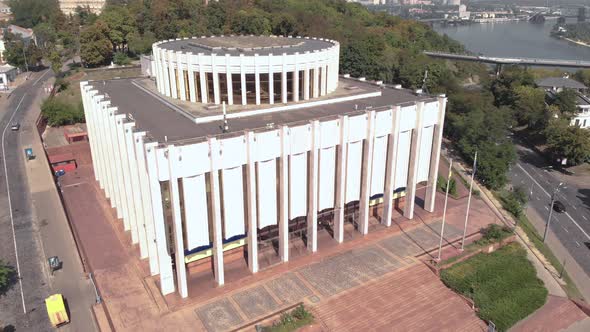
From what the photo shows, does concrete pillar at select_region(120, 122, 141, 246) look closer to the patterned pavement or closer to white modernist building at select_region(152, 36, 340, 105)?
white modernist building at select_region(152, 36, 340, 105)

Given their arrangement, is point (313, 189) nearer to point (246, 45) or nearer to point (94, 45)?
point (246, 45)

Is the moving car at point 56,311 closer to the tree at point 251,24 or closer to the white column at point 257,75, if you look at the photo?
the white column at point 257,75

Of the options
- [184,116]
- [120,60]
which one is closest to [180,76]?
[184,116]

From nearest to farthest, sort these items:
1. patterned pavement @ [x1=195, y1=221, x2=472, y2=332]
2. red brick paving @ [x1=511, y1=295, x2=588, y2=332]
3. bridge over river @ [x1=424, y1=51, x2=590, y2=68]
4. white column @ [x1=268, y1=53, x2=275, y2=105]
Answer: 1. patterned pavement @ [x1=195, y1=221, x2=472, y2=332]
2. red brick paving @ [x1=511, y1=295, x2=588, y2=332]
3. white column @ [x1=268, y1=53, x2=275, y2=105]
4. bridge over river @ [x1=424, y1=51, x2=590, y2=68]

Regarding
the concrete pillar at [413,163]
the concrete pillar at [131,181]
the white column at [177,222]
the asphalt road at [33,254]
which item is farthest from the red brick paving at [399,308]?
the asphalt road at [33,254]

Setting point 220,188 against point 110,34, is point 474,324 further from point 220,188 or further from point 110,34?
point 110,34

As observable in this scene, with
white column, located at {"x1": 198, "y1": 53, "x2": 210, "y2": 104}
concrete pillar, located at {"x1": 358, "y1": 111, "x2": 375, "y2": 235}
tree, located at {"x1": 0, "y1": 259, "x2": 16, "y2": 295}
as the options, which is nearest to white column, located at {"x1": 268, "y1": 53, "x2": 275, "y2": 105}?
white column, located at {"x1": 198, "y1": 53, "x2": 210, "y2": 104}
